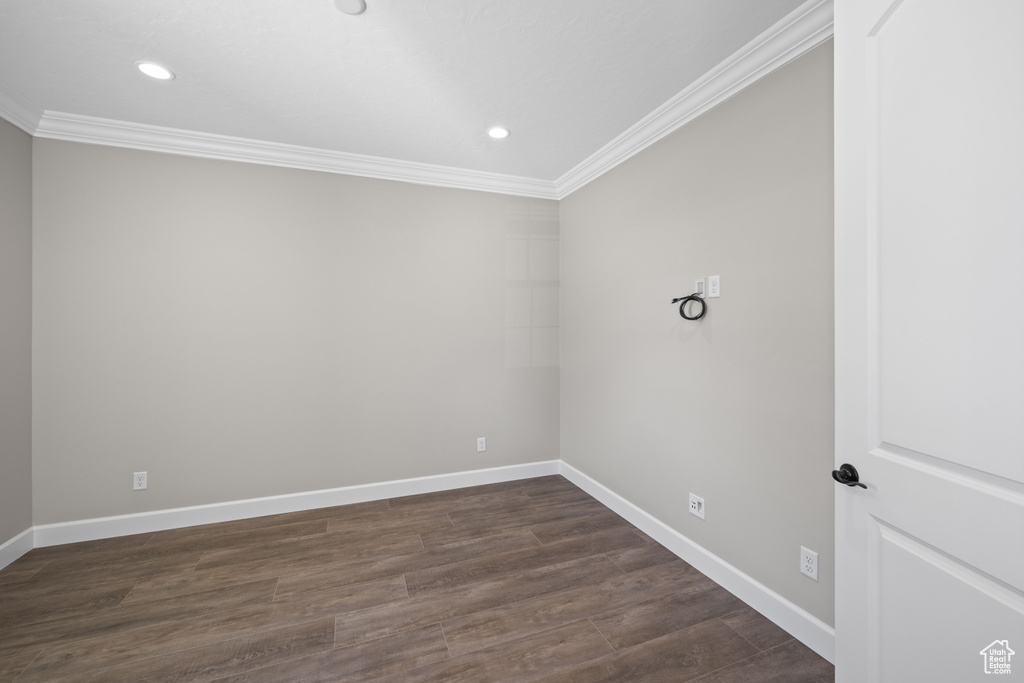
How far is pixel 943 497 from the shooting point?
3.30 feet

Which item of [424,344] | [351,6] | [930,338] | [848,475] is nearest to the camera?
[930,338]

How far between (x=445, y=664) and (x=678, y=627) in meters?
1.02

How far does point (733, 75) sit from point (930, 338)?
162 cm

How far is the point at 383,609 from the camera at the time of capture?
6.57 feet

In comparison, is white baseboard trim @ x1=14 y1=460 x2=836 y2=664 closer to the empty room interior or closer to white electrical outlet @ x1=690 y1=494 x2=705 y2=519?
the empty room interior

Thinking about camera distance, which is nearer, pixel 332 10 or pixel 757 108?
pixel 332 10

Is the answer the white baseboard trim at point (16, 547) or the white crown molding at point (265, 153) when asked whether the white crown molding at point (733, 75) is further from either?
the white baseboard trim at point (16, 547)

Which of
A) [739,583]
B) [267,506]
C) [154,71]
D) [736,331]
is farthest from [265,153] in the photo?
[739,583]

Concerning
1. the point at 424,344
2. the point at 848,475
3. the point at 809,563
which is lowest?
the point at 809,563

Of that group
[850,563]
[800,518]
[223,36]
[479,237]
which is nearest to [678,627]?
[800,518]

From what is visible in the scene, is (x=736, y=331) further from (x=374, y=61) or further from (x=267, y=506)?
(x=267, y=506)

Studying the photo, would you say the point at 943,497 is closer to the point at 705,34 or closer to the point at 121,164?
the point at 705,34

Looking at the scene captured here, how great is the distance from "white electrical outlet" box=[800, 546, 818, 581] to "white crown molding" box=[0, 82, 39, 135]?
4512 millimetres

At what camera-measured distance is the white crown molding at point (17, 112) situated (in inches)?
89.7
